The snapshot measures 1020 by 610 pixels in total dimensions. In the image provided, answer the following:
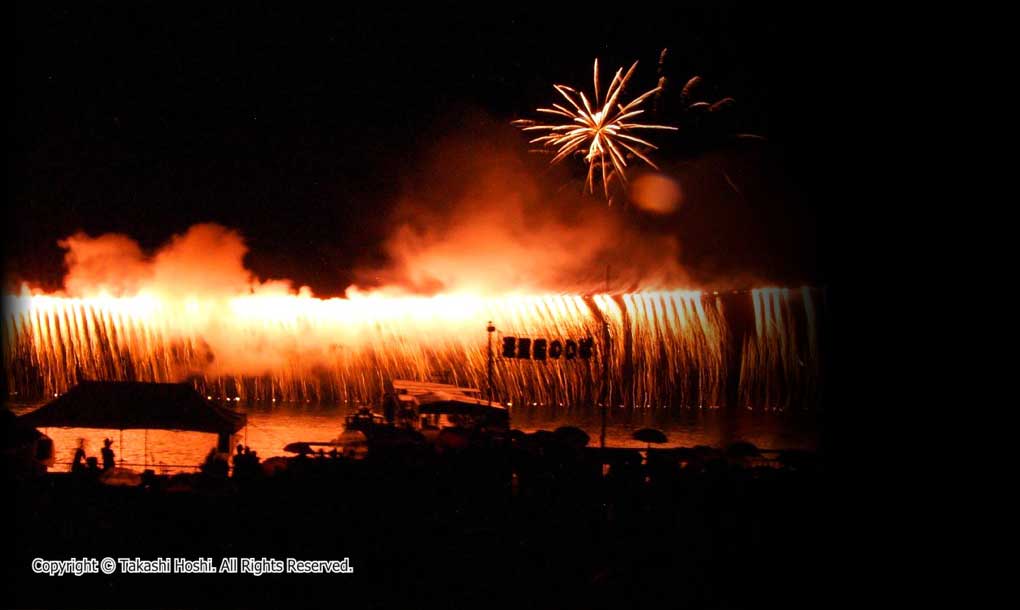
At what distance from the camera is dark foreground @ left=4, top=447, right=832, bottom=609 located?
18.8 ft

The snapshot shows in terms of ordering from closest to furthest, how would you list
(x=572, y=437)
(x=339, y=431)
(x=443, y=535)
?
(x=443, y=535) < (x=572, y=437) < (x=339, y=431)

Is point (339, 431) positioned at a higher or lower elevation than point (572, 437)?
lower

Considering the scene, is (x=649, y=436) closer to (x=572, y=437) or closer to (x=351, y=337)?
(x=572, y=437)

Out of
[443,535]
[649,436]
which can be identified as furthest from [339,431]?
[443,535]

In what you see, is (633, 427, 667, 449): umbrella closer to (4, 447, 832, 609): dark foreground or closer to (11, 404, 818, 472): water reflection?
(4, 447, 832, 609): dark foreground

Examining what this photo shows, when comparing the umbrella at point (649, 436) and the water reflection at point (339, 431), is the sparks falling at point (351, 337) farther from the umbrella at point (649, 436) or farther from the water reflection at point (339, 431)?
the umbrella at point (649, 436)

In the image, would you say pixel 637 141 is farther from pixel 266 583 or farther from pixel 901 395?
pixel 266 583

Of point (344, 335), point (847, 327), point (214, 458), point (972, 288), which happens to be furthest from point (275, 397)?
point (972, 288)

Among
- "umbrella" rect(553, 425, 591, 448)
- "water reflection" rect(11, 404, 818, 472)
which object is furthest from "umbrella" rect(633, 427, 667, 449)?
"water reflection" rect(11, 404, 818, 472)

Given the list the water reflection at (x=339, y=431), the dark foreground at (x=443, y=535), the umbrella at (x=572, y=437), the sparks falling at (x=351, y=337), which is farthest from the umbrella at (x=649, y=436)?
the sparks falling at (x=351, y=337)

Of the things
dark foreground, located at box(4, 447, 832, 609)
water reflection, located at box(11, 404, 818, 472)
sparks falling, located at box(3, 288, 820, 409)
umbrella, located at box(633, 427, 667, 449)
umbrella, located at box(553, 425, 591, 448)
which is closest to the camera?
dark foreground, located at box(4, 447, 832, 609)

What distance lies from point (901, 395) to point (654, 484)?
6.21 meters

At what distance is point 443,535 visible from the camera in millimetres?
6637

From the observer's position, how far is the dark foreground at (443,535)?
5.73 m
